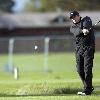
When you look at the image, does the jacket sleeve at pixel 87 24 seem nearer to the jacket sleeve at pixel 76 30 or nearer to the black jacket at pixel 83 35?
the black jacket at pixel 83 35

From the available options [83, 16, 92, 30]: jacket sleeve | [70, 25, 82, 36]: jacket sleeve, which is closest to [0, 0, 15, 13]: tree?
[70, 25, 82, 36]: jacket sleeve

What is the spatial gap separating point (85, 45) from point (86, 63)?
0.42 m

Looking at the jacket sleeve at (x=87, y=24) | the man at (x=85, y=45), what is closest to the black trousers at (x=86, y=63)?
the man at (x=85, y=45)

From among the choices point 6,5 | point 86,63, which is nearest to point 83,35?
point 86,63

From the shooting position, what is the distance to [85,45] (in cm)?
1227

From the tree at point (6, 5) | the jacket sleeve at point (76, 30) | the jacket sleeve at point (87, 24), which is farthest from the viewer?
the tree at point (6, 5)

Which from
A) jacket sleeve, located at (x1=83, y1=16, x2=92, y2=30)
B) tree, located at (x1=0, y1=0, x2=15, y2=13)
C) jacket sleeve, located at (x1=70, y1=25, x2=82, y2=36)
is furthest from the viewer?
tree, located at (x1=0, y1=0, x2=15, y2=13)

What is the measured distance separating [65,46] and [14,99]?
34629mm

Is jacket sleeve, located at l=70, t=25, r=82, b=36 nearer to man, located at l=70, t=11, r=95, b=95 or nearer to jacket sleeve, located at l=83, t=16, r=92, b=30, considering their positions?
man, located at l=70, t=11, r=95, b=95

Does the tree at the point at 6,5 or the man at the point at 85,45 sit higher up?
the tree at the point at 6,5

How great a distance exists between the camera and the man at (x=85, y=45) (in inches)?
478

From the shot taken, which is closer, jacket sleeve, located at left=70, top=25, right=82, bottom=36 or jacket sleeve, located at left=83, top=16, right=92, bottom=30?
jacket sleeve, located at left=83, top=16, right=92, bottom=30

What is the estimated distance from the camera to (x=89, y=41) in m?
12.2

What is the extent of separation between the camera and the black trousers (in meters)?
12.1
